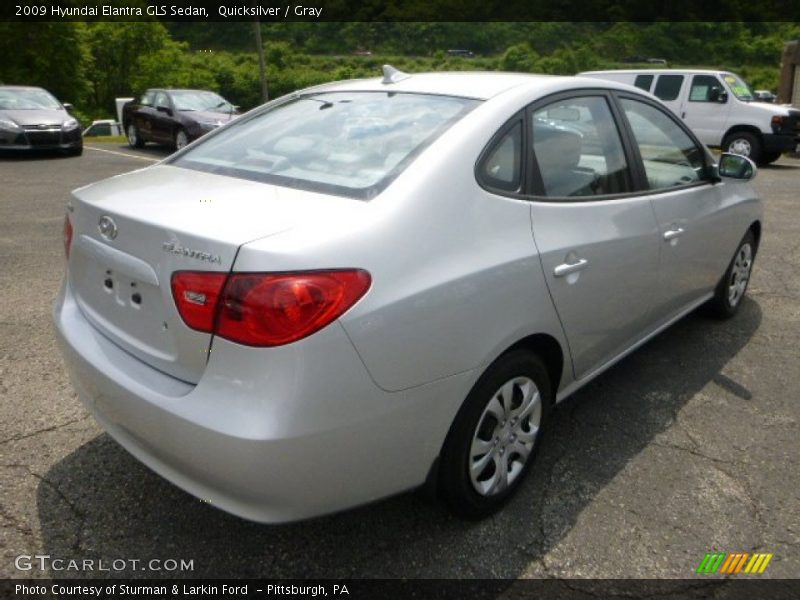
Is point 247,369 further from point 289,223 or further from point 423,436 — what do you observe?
point 423,436

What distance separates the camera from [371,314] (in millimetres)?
1842

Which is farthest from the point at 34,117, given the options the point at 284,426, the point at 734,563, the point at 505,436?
the point at 734,563

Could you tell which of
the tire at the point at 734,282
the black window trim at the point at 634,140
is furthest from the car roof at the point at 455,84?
the tire at the point at 734,282

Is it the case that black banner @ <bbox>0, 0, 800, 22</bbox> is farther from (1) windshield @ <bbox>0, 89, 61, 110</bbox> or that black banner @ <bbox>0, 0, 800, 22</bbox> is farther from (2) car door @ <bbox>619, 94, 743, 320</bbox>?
(2) car door @ <bbox>619, 94, 743, 320</bbox>

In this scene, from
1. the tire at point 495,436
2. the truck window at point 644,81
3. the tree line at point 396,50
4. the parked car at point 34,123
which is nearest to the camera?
the tire at point 495,436

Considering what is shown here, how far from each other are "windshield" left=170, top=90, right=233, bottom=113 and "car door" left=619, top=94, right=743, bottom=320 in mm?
12106

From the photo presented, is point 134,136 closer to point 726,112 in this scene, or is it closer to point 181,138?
point 181,138

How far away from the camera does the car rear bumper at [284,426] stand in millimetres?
1772

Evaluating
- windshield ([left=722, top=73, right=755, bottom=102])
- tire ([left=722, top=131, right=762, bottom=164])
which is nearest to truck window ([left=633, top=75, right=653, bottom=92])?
windshield ([left=722, top=73, right=755, bottom=102])

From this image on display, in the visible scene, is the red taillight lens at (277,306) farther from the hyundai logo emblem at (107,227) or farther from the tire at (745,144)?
the tire at (745,144)

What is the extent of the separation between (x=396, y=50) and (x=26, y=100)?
56765 mm

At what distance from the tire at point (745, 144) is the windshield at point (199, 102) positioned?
10260 mm

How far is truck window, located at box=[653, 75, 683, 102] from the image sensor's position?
1368 centimetres

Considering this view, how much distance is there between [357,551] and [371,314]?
0.95 metres
